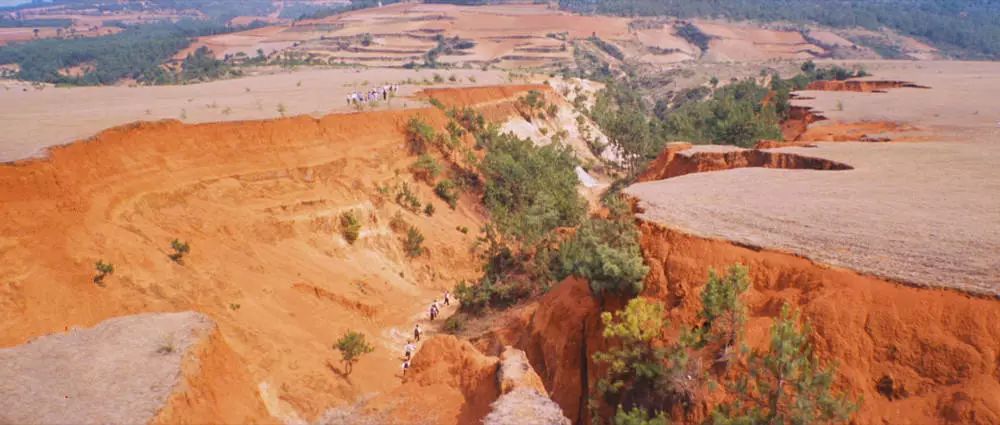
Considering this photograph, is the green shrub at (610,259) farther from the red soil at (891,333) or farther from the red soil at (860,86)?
the red soil at (860,86)

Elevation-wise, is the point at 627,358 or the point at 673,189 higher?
the point at 673,189

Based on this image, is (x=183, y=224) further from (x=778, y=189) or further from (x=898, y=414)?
(x=898, y=414)

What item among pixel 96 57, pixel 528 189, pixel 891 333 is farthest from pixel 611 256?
pixel 96 57

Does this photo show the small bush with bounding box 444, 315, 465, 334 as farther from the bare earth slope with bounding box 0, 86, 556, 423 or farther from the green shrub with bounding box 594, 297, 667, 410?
the green shrub with bounding box 594, 297, 667, 410

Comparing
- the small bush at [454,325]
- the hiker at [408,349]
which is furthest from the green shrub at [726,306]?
the small bush at [454,325]

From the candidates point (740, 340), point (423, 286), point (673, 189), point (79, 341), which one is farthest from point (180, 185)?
point (740, 340)

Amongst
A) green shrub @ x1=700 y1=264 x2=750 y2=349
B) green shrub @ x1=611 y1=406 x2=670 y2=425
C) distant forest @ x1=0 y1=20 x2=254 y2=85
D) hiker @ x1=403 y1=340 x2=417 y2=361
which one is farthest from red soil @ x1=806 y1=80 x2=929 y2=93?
distant forest @ x1=0 y1=20 x2=254 y2=85
